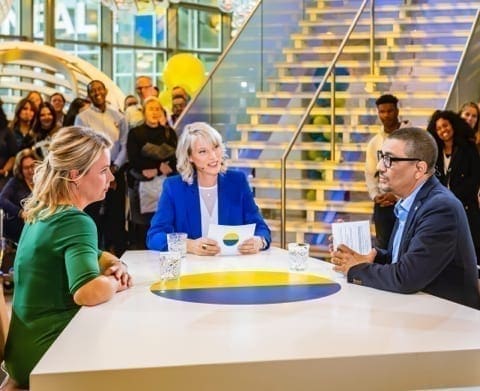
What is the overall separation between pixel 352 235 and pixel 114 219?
4135 mm

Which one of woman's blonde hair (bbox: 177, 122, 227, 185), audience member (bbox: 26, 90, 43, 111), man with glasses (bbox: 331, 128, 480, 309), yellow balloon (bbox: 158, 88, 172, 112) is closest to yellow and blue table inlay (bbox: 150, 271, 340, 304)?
man with glasses (bbox: 331, 128, 480, 309)

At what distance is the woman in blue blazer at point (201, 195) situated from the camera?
138 inches

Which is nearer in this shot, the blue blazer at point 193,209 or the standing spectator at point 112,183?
the blue blazer at point 193,209

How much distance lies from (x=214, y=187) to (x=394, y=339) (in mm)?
1947

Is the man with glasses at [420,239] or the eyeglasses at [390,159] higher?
the eyeglasses at [390,159]

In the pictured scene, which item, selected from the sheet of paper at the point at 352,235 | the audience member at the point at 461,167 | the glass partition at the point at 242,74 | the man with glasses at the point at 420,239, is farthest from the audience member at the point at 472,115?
the sheet of paper at the point at 352,235

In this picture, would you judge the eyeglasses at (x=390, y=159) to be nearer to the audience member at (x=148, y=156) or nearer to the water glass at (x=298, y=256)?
the water glass at (x=298, y=256)

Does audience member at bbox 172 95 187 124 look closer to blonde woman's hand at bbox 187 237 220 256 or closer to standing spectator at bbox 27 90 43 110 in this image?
standing spectator at bbox 27 90 43 110

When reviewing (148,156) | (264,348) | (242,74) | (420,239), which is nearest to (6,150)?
(148,156)

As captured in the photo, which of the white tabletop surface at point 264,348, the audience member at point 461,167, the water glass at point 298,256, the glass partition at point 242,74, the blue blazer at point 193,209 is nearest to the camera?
the white tabletop surface at point 264,348

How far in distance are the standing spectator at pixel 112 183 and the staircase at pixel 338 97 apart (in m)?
1.35

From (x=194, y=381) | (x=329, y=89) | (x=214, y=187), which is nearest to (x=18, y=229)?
(x=214, y=187)

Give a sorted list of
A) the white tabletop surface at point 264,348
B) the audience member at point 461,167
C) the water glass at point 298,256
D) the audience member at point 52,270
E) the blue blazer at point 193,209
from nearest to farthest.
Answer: the white tabletop surface at point 264,348, the audience member at point 52,270, the water glass at point 298,256, the blue blazer at point 193,209, the audience member at point 461,167

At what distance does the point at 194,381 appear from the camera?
158 centimetres
